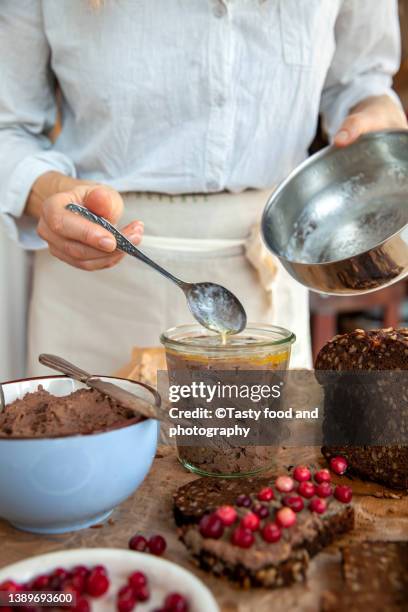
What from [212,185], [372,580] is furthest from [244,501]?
[212,185]

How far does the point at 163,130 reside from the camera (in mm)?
1188

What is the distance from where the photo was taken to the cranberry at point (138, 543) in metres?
0.69

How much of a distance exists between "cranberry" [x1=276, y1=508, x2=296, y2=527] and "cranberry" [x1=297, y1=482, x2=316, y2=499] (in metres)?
0.05

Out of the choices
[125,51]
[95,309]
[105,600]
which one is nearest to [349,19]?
[125,51]

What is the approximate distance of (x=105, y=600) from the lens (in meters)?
0.59

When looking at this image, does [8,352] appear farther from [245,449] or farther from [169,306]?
[245,449]

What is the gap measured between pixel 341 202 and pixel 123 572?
2.26ft

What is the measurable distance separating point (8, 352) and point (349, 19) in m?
1.02

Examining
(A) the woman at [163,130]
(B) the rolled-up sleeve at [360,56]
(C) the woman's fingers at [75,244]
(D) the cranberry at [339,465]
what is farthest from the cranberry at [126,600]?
(B) the rolled-up sleeve at [360,56]

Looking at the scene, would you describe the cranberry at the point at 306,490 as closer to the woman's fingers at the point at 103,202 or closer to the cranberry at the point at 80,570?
the cranberry at the point at 80,570

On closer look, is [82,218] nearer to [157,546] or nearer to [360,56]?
[157,546]

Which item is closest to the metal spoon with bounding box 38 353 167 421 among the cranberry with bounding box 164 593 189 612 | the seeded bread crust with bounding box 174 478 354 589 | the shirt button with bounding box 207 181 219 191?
the seeded bread crust with bounding box 174 478 354 589

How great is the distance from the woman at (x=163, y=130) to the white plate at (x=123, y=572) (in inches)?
23.3

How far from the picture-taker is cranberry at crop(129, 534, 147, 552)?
69 cm
